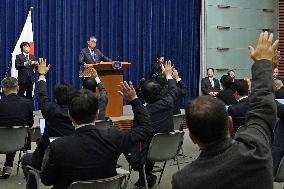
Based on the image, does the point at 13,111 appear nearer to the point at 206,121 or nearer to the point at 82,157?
the point at 82,157

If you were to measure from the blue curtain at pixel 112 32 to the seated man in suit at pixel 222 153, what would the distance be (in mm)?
9086

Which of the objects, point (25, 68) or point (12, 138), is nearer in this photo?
point (12, 138)

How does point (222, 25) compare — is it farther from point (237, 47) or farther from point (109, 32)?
point (109, 32)

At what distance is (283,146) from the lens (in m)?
4.05

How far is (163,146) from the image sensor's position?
479 cm

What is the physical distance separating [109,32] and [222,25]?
338cm

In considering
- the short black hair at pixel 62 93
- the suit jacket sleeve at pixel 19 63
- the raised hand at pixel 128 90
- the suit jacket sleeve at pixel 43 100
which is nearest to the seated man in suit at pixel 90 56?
the suit jacket sleeve at pixel 19 63

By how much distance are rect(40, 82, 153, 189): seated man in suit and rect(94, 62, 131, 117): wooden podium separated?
18.7 ft

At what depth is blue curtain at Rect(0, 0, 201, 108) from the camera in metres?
10.6

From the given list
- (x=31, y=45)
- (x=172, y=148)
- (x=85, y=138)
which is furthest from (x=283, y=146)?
(x=31, y=45)

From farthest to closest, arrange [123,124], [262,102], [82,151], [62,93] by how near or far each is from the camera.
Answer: [123,124] → [62,93] → [82,151] → [262,102]

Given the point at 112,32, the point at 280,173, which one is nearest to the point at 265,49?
the point at 280,173

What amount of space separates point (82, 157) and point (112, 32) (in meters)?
9.55

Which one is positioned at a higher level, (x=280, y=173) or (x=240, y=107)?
(x=240, y=107)
